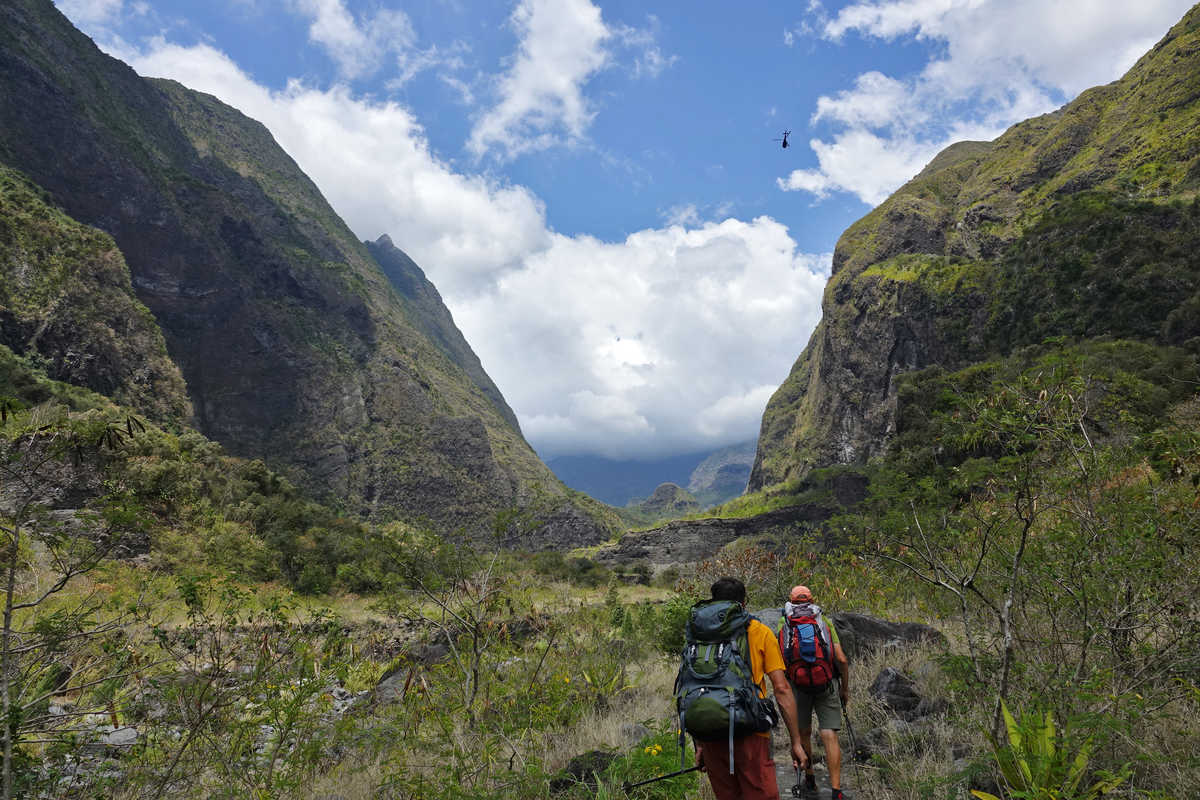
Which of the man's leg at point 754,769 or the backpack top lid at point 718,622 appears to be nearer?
the man's leg at point 754,769

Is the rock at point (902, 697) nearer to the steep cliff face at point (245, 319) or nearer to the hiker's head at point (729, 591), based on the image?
the hiker's head at point (729, 591)

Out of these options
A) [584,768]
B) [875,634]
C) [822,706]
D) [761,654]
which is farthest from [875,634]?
[761,654]

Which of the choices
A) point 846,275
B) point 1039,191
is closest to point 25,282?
point 846,275

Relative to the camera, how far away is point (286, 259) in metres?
96.2

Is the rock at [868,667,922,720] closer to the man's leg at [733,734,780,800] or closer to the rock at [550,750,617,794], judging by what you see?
the rock at [550,750,617,794]

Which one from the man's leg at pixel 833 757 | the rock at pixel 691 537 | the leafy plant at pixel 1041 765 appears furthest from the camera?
the rock at pixel 691 537

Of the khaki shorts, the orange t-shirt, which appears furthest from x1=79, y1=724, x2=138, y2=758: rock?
the khaki shorts

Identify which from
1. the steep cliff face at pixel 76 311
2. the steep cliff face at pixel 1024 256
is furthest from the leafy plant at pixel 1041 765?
the steep cliff face at pixel 76 311

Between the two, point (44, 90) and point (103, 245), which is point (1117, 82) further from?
point (44, 90)

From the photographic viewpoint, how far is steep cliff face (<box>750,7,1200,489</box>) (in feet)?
142

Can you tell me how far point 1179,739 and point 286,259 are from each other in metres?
112

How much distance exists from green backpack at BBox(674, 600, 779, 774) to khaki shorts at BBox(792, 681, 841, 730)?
1.62m

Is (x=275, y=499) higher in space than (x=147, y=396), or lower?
lower

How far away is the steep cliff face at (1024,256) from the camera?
43250 millimetres
